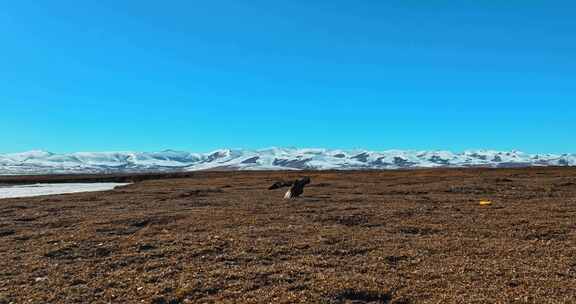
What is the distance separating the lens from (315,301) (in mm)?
10117

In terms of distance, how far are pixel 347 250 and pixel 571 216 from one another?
12.6m

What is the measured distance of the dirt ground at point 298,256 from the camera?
10.7 m

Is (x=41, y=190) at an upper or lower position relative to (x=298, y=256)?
upper

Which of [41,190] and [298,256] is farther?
[41,190]

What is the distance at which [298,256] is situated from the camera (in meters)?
14.6

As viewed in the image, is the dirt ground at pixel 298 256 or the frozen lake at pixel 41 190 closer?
the dirt ground at pixel 298 256

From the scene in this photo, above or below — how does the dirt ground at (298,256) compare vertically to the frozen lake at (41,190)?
below

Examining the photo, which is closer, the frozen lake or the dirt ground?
the dirt ground

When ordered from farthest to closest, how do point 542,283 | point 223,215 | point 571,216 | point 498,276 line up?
point 223,215 < point 571,216 < point 498,276 < point 542,283

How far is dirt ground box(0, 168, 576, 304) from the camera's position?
35.2 ft

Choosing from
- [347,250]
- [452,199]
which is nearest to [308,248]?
[347,250]

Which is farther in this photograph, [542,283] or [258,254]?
[258,254]

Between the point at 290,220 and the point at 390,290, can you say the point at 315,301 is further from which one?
the point at 290,220

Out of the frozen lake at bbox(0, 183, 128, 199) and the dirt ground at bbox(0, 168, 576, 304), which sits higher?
the frozen lake at bbox(0, 183, 128, 199)
